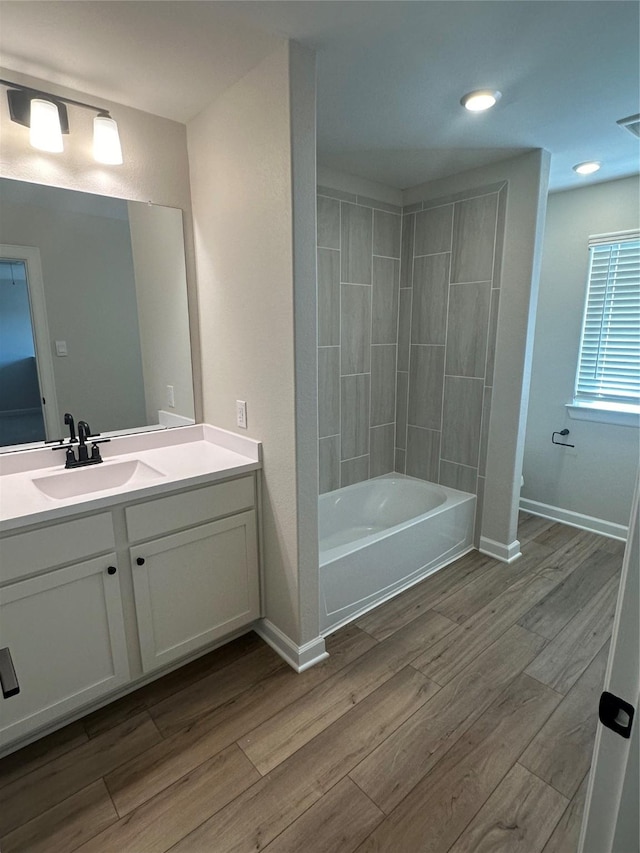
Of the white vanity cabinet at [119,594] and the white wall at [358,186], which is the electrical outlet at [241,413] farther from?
the white wall at [358,186]

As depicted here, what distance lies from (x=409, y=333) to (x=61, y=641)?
2767 mm

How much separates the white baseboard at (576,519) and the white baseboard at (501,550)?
0.66 m

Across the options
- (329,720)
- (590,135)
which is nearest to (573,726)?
(329,720)

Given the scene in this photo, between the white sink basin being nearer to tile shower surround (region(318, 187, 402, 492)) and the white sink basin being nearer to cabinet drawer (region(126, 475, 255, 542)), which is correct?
cabinet drawer (region(126, 475, 255, 542))

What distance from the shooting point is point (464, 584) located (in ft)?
8.80

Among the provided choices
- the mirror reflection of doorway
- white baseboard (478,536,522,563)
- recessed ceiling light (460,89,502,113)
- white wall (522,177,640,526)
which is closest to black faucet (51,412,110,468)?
the mirror reflection of doorway

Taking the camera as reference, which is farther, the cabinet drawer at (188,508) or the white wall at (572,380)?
the white wall at (572,380)

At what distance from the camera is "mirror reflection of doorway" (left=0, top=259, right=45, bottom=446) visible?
1818mm

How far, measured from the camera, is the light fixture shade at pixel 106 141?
1777 mm

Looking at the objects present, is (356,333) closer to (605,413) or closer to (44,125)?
(605,413)

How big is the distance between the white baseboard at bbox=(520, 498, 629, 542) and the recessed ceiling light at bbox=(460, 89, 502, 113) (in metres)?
2.81

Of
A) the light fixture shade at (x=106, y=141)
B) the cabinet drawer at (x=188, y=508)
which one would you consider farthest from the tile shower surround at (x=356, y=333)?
the light fixture shade at (x=106, y=141)

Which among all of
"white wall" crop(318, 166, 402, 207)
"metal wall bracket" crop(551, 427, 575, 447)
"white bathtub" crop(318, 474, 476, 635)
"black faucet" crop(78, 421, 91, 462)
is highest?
"white wall" crop(318, 166, 402, 207)

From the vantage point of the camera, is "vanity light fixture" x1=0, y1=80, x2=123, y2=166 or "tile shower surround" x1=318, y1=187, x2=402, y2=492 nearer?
"vanity light fixture" x1=0, y1=80, x2=123, y2=166
